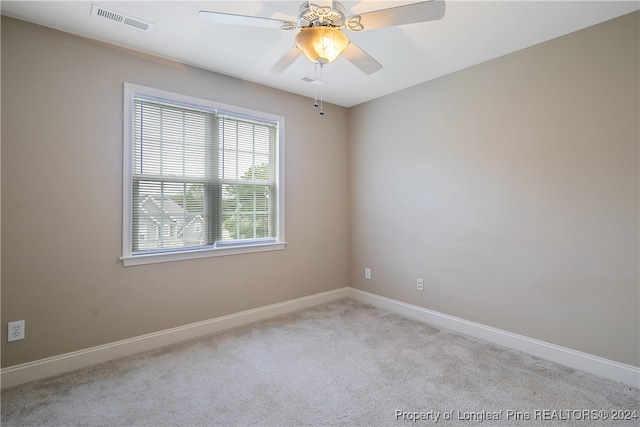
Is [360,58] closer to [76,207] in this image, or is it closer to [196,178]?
[196,178]

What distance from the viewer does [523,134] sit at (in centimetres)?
268

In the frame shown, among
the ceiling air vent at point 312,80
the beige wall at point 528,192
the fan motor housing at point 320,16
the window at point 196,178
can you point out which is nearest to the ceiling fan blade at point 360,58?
the fan motor housing at point 320,16

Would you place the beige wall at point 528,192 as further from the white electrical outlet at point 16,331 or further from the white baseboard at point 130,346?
the white electrical outlet at point 16,331

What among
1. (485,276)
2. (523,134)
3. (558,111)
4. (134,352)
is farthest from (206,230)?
(558,111)

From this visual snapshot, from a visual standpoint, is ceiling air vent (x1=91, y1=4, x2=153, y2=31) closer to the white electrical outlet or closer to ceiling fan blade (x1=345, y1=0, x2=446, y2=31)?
ceiling fan blade (x1=345, y1=0, x2=446, y2=31)

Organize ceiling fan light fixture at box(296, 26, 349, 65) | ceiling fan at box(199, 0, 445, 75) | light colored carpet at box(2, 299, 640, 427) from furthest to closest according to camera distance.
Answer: light colored carpet at box(2, 299, 640, 427) → ceiling fan light fixture at box(296, 26, 349, 65) → ceiling fan at box(199, 0, 445, 75)

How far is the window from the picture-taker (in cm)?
273

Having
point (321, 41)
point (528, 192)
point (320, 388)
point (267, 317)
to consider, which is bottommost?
point (320, 388)

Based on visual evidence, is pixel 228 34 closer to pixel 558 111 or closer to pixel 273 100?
pixel 273 100

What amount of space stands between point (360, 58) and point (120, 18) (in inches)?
66.0

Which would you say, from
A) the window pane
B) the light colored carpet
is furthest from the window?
the light colored carpet

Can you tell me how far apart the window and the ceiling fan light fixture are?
1.63 metres

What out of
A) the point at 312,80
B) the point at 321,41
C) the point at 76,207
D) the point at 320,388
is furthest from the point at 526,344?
the point at 76,207

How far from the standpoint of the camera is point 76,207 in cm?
243
